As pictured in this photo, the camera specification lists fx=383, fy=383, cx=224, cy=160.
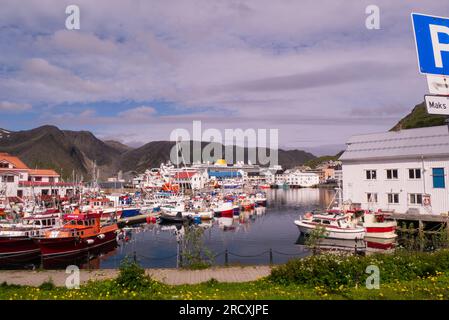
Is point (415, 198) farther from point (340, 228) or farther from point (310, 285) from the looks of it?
point (310, 285)

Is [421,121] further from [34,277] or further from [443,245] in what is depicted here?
[34,277]

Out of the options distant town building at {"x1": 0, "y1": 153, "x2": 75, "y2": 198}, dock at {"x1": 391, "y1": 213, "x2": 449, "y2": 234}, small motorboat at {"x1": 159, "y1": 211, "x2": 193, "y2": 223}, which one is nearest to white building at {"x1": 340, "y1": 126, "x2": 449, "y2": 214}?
dock at {"x1": 391, "y1": 213, "x2": 449, "y2": 234}

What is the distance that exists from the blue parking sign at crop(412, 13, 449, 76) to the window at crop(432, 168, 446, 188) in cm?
4076

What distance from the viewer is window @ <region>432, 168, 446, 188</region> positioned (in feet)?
141

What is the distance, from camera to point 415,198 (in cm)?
4553

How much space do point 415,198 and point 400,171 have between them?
3.61 m

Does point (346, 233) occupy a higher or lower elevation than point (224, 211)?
lower

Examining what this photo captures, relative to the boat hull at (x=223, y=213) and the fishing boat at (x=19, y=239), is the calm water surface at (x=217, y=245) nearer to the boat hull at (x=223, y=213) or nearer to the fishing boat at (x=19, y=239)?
the fishing boat at (x=19, y=239)

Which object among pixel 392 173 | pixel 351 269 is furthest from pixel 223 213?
pixel 351 269

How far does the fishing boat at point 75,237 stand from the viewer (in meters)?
37.3

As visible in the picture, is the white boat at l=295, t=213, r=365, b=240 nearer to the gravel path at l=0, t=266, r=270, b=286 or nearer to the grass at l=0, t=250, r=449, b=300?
the gravel path at l=0, t=266, r=270, b=286

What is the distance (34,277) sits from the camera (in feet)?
69.0

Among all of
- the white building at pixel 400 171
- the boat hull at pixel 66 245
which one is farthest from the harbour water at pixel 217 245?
the white building at pixel 400 171

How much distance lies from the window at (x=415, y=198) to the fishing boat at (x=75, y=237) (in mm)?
36549
